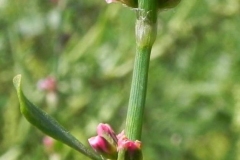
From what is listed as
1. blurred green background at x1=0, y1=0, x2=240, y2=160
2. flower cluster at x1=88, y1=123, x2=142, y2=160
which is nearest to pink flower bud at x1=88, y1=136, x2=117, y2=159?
flower cluster at x1=88, y1=123, x2=142, y2=160

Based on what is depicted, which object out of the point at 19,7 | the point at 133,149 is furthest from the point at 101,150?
the point at 19,7

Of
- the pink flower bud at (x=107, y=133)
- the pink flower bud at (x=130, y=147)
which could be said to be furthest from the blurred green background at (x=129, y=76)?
the pink flower bud at (x=130, y=147)

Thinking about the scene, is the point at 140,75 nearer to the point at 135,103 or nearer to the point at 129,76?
the point at 135,103

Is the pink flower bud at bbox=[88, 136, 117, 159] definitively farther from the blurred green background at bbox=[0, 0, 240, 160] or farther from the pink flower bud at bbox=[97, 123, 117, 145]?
the blurred green background at bbox=[0, 0, 240, 160]

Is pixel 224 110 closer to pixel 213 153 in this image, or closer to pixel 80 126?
pixel 213 153

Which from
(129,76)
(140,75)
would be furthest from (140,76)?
(129,76)

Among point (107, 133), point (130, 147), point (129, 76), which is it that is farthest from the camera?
point (129, 76)

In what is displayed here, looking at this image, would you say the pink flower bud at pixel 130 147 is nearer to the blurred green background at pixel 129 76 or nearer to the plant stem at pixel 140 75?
the plant stem at pixel 140 75
